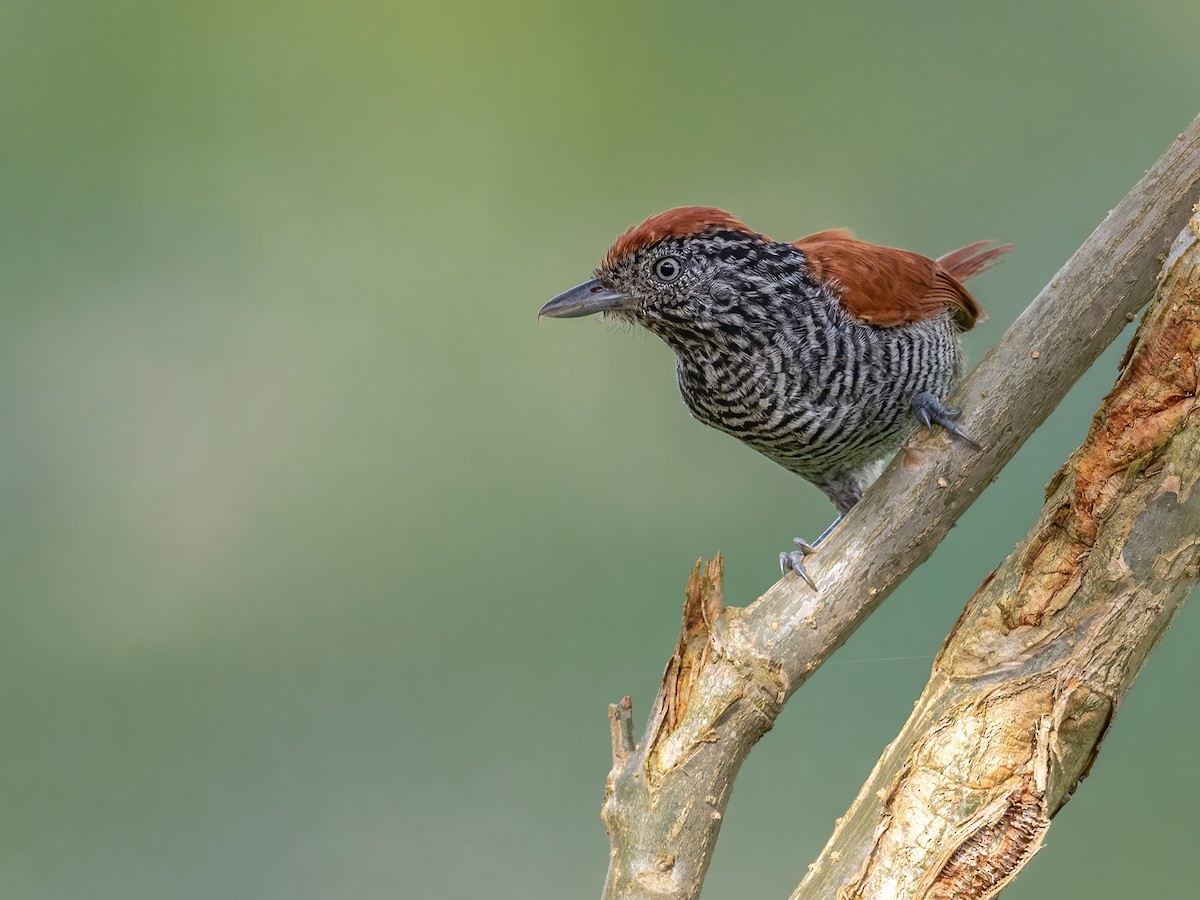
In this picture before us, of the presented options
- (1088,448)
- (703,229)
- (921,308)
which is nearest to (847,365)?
(921,308)

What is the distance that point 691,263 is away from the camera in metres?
1.92

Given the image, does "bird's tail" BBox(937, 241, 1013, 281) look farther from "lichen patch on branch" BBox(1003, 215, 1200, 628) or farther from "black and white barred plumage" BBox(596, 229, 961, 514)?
"lichen patch on branch" BBox(1003, 215, 1200, 628)

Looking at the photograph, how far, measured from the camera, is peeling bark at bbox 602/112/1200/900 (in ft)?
4.59

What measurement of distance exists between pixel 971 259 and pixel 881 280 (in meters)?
0.46

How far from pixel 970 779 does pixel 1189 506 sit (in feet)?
1.40

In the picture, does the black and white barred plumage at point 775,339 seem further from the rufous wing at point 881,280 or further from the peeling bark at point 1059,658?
the peeling bark at point 1059,658

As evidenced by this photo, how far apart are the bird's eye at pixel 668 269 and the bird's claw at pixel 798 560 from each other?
19.6 inches

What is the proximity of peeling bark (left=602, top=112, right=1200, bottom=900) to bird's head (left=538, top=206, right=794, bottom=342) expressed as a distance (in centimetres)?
44

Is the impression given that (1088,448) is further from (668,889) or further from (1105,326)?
(668,889)

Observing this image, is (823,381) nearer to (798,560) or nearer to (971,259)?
(798,560)

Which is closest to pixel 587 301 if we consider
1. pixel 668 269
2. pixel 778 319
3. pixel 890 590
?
pixel 668 269

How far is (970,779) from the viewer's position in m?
1.38

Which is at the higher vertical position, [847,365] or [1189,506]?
[847,365]

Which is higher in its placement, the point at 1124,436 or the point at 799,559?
the point at 799,559
